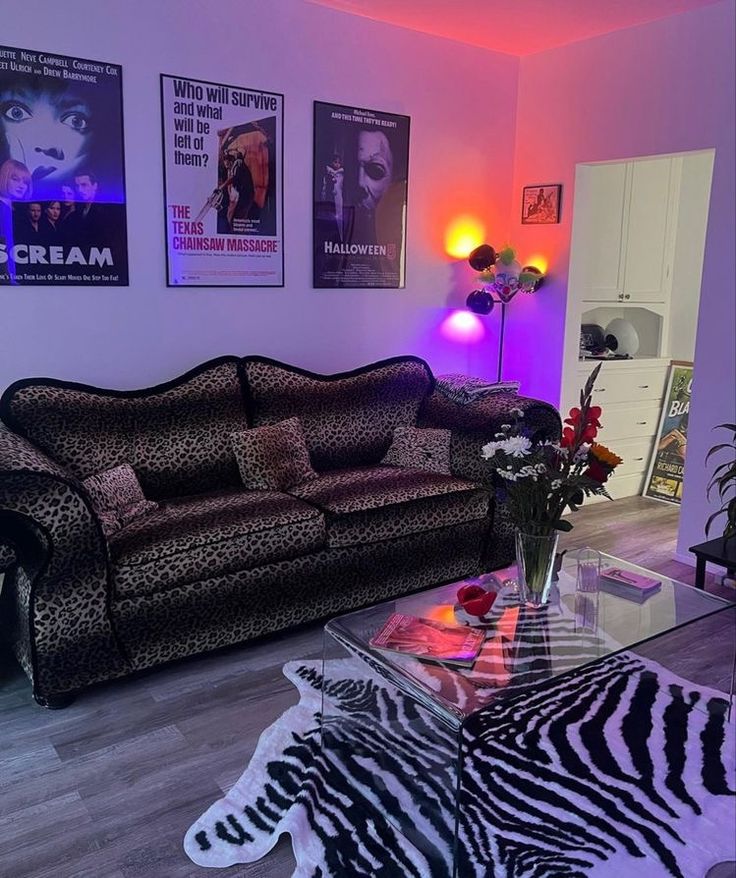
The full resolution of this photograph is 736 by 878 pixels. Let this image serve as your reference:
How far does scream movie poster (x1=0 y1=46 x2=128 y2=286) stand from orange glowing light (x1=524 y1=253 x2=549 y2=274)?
2.46m

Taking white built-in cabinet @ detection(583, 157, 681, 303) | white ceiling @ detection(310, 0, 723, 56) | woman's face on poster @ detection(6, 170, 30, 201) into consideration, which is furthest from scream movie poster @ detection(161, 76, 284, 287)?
white built-in cabinet @ detection(583, 157, 681, 303)

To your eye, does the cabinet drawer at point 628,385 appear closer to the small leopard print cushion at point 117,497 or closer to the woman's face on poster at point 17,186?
the small leopard print cushion at point 117,497

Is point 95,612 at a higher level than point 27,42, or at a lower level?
lower

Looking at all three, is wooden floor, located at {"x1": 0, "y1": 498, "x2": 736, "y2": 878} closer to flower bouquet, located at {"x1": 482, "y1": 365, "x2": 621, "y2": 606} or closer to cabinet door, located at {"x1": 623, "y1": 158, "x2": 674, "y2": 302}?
flower bouquet, located at {"x1": 482, "y1": 365, "x2": 621, "y2": 606}

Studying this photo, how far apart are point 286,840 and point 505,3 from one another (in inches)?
144

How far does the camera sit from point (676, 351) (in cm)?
536

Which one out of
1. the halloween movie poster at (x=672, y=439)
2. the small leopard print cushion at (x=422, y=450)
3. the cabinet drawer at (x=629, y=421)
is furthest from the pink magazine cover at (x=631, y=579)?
the halloween movie poster at (x=672, y=439)

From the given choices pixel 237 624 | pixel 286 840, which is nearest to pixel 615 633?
pixel 286 840

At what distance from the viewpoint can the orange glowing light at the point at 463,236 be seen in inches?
182

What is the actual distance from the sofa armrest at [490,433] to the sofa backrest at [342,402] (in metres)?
0.27

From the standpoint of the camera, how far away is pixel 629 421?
515cm

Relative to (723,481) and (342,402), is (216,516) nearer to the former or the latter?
(342,402)

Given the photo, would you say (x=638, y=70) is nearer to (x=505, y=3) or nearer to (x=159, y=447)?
(x=505, y=3)

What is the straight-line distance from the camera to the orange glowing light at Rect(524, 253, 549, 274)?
4676 millimetres
